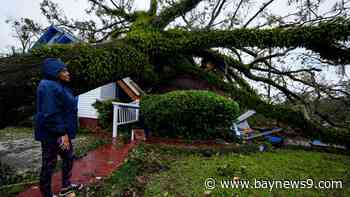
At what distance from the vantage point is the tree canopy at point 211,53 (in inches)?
144

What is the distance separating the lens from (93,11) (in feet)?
34.0

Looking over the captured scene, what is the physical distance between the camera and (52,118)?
2.29 metres

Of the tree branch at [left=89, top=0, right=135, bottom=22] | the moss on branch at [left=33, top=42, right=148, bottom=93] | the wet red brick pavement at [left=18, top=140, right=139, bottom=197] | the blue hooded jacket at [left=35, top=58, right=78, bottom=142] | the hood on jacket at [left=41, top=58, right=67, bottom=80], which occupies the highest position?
the tree branch at [left=89, top=0, right=135, bottom=22]

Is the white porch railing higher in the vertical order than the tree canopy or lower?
lower

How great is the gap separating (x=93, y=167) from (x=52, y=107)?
1.99 metres

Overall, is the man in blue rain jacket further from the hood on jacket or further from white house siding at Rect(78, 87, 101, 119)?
white house siding at Rect(78, 87, 101, 119)

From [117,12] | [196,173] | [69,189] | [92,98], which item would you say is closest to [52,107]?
[69,189]

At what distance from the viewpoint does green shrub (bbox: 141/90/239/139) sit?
667 cm

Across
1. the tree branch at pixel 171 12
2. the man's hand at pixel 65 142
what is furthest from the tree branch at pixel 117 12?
the man's hand at pixel 65 142

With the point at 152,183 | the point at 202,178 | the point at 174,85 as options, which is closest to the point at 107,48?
the point at 152,183

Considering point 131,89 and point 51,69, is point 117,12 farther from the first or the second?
point 51,69

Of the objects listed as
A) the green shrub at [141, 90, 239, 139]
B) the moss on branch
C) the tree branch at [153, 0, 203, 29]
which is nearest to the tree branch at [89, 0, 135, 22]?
the tree branch at [153, 0, 203, 29]

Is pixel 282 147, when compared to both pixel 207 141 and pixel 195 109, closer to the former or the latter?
pixel 207 141

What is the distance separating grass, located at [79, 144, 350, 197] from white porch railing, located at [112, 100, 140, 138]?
1.90 m
